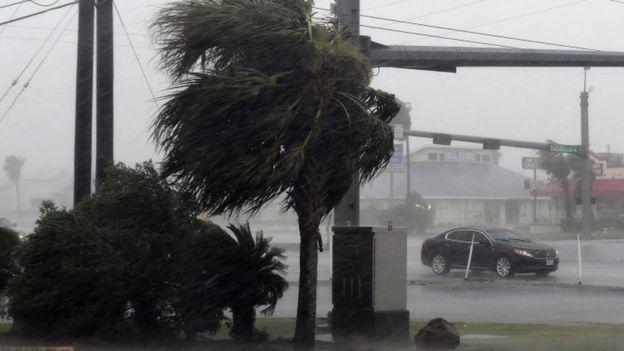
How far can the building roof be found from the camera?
85125mm

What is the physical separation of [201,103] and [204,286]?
2.72 meters

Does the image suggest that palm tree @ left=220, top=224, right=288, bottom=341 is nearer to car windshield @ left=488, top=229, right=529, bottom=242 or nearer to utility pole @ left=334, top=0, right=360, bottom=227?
utility pole @ left=334, top=0, right=360, bottom=227

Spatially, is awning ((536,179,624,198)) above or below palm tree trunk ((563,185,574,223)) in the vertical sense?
above

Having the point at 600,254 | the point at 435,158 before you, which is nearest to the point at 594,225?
the point at 435,158

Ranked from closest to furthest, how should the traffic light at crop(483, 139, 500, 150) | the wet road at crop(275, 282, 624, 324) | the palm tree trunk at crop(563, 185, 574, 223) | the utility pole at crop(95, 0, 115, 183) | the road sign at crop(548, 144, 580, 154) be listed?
the utility pole at crop(95, 0, 115, 183) → the wet road at crop(275, 282, 624, 324) → the traffic light at crop(483, 139, 500, 150) → the road sign at crop(548, 144, 580, 154) → the palm tree trunk at crop(563, 185, 574, 223)

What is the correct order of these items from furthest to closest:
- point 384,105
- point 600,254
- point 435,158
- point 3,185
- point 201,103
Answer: point 435,158 < point 3,185 < point 600,254 < point 384,105 < point 201,103

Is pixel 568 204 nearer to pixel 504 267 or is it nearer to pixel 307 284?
pixel 504 267

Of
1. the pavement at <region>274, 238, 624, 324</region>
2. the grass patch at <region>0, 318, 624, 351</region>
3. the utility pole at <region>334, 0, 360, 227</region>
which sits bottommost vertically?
the grass patch at <region>0, 318, 624, 351</region>

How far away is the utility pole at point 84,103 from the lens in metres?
15.9

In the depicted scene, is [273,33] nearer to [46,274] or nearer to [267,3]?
[267,3]

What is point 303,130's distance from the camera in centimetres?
1144

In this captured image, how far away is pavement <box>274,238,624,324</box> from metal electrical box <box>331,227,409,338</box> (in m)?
4.32

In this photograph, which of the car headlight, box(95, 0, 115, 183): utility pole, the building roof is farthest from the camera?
the building roof

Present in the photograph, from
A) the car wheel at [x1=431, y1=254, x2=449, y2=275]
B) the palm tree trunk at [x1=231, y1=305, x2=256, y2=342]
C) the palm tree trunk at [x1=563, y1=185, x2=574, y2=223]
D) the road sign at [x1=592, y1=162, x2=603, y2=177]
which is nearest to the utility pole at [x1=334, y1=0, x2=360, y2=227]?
the palm tree trunk at [x1=231, y1=305, x2=256, y2=342]
